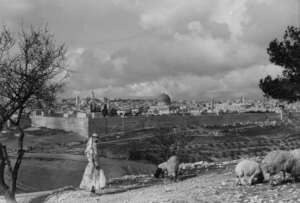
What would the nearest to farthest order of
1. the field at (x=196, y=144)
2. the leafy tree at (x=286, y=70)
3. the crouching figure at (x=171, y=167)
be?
the crouching figure at (x=171, y=167), the leafy tree at (x=286, y=70), the field at (x=196, y=144)

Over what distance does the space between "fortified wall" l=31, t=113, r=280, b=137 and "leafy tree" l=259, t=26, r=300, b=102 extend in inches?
3308

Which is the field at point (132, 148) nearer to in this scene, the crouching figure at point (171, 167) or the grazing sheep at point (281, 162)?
the crouching figure at point (171, 167)

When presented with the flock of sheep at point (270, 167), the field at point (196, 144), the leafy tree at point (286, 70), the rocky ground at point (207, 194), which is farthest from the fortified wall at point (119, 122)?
the flock of sheep at point (270, 167)

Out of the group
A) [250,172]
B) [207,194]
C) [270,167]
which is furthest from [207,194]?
Answer: [270,167]

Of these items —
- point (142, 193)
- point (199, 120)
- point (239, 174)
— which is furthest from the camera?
point (199, 120)

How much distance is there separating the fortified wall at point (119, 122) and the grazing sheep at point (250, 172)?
94.8 meters

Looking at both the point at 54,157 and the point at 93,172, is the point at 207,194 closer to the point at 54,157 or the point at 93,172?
the point at 93,172

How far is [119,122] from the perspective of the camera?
12312 centimetres

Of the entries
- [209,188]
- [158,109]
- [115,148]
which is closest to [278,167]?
[209,188]

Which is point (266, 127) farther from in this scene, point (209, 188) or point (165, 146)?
point (209, 188)

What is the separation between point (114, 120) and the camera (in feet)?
401

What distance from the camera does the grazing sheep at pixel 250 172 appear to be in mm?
11766

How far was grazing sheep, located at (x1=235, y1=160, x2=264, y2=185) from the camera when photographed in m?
11.8

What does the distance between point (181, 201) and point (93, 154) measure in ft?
16.1
